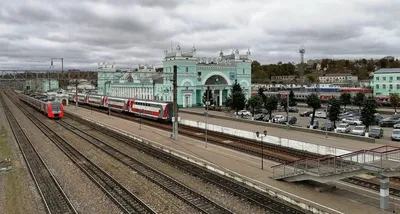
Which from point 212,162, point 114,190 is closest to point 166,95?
point 212,162

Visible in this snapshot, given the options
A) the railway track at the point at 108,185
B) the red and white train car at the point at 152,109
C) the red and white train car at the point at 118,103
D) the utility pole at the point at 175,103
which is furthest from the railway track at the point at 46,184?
the red and white train car at the point at 118,103

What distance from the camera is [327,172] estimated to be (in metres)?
16.0

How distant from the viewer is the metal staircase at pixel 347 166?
14336mm

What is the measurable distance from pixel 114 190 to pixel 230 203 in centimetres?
604

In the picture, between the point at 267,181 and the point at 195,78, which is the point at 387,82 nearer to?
the point at 195,78

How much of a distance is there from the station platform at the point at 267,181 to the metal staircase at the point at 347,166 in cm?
76

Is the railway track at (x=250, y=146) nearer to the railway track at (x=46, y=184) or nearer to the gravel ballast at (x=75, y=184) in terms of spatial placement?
the gravel ballast at (x=75, y=184)

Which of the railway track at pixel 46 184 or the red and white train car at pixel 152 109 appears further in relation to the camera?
the red and white train car at pixel 152 109

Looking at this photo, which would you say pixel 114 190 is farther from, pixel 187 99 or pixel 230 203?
pixel 187 99

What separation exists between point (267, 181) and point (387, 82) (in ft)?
240

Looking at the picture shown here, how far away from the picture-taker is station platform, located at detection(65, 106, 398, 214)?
1466cm

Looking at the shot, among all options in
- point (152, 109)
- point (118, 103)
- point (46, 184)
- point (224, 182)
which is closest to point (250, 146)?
point (224, 182)

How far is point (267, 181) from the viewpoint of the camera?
1834 centimetres

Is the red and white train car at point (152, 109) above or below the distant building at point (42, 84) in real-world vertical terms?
below
